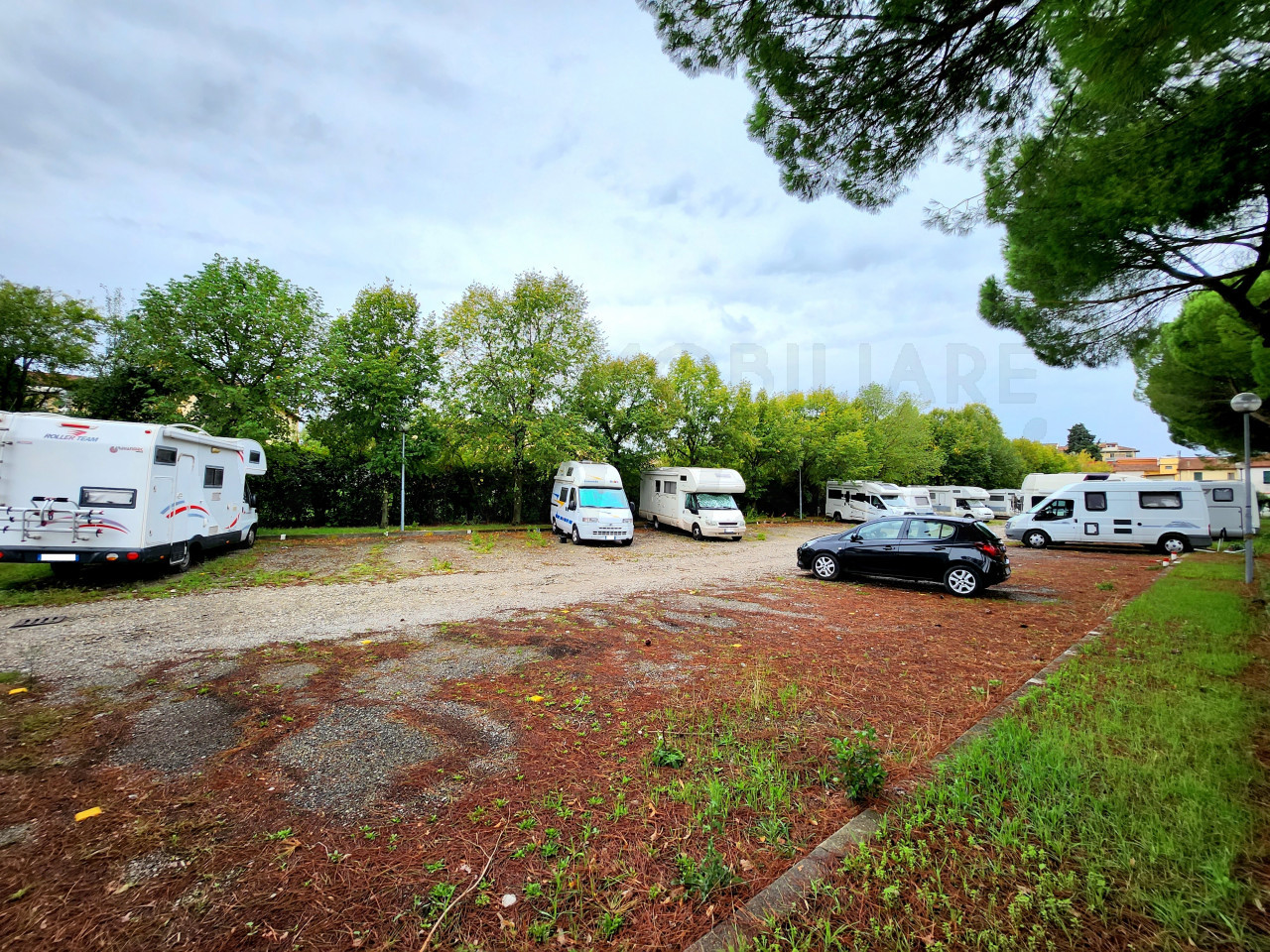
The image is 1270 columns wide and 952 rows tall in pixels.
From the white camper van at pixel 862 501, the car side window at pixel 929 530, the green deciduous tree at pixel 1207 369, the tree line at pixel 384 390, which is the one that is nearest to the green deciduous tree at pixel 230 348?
the tree line at pixel 384 390

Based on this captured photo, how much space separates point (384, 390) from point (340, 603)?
1357 cm

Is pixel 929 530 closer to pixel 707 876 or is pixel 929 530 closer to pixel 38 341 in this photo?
pixel 707 876

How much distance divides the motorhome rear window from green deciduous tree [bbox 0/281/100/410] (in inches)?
639

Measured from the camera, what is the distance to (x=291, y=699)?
445 cm

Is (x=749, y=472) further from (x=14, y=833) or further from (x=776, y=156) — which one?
(x=14, y=833)

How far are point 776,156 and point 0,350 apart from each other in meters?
26.6

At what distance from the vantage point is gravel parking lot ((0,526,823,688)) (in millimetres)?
5824

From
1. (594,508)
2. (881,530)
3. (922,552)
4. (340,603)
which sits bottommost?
(340,603)

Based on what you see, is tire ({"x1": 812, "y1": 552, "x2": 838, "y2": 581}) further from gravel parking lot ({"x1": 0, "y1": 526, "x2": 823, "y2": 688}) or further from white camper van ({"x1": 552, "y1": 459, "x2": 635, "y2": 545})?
white camper van ({"x1": 552, "y1": 459, "x2": 635, "y2": 545})

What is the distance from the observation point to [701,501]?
20891mm

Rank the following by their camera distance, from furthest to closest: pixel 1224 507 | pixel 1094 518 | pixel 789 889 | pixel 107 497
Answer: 1. pixel 1224 507
2. pixel 1094 518
3. pixel 107 497
4. pixel 789 889

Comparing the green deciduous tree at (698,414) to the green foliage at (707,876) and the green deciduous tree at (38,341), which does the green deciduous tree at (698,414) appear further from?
the green foliage at (707,876)

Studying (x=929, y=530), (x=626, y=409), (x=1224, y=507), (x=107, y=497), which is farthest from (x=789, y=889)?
(x=1224, y=507)

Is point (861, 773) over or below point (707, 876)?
over
